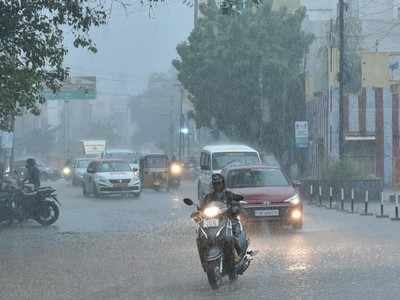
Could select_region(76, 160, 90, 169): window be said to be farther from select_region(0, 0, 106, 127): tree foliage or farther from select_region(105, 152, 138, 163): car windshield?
select_region(0, 0, 106, 127): tree foliage

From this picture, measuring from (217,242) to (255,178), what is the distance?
10520mm

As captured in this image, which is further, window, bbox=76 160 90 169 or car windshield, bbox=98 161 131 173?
window, bbox=76 160 90 169

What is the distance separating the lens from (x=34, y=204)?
26281 millimetres

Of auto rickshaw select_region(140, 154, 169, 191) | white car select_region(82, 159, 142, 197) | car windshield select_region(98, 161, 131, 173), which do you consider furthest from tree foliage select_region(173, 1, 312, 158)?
white car select_region(82, 159, 142, 197)

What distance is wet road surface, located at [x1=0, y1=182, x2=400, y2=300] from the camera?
1273 centimetres

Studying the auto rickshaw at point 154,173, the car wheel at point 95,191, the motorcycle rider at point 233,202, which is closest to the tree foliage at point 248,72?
the auto rickshaw at point 154,173

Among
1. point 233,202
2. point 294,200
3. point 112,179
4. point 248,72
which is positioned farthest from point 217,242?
point 248,72

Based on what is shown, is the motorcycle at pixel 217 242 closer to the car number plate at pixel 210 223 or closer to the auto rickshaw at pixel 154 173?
the car number plate at pixel 210 223

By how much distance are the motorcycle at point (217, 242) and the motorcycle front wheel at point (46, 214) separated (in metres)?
13.5

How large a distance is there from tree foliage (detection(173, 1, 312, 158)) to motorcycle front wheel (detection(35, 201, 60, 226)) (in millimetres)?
33148

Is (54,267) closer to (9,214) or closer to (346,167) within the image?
(9,214)

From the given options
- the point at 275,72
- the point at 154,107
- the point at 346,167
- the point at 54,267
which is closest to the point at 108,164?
the point at 346,167

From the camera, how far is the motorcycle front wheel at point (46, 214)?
2636cm

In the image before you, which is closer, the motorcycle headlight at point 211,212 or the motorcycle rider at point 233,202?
the motorcycle headlight at point 211,212
